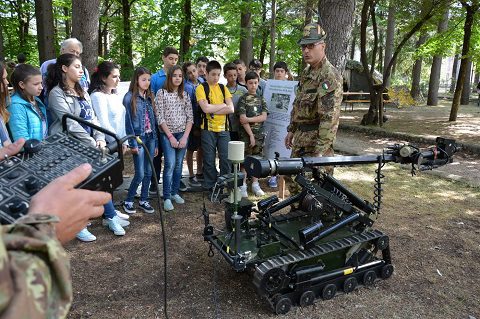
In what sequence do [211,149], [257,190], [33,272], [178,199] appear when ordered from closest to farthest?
[33,272] < [178,199] < [211,149] < [257,190]

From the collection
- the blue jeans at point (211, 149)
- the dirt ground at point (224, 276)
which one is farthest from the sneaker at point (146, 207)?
the blue jeans at point (211, 149)

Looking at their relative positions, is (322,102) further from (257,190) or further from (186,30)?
(186,30)

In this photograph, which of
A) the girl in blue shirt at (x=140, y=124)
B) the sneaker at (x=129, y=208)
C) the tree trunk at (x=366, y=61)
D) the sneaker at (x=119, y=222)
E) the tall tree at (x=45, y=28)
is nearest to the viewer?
the sneaker at (x=119, y=222)

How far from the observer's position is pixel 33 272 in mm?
946

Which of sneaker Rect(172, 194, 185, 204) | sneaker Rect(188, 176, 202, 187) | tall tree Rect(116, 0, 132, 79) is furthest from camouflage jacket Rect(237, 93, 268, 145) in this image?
tall tree Rect(116, 0, 132, 79)

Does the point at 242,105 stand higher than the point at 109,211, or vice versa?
the point at 242,105

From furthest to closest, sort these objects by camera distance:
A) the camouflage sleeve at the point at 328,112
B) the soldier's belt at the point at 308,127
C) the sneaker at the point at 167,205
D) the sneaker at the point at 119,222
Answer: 1. the sneaker at the point at 167,205
2. the sneaker at the point at 119,222
3. the soldier's belt at the point at 308,127
4. the camouflage sleeve at the point at 328,112

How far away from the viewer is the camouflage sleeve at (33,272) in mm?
875

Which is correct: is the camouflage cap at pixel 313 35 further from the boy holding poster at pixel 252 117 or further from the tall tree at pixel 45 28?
the tall tree at pixel 45 28

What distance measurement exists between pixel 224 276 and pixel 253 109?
9.98ft

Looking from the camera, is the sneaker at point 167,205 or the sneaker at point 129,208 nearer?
the sneaker at point 129,208

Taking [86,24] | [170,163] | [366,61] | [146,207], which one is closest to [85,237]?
[146,207]

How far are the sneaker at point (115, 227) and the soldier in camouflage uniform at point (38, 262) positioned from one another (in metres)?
3.47

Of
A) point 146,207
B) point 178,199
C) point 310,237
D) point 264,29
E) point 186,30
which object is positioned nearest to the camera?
point 310,237
